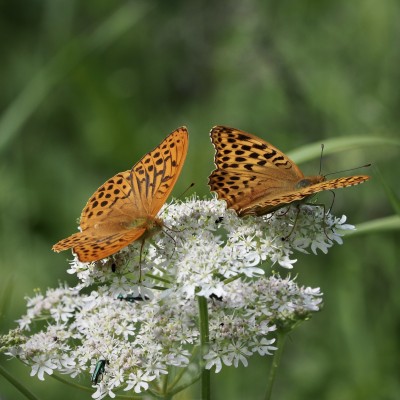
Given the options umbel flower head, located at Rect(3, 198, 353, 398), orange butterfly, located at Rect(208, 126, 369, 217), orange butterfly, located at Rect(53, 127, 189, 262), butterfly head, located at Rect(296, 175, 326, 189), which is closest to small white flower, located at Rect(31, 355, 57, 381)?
umbel flower head, located at Rect(3, 198, 353, 398)

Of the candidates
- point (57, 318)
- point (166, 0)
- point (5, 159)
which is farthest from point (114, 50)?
point (57, 318)

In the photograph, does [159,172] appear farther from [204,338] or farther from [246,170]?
[204,338]

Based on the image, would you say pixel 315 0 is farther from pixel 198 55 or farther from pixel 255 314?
pixel 255 314

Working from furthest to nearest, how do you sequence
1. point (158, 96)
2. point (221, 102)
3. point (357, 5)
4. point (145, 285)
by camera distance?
1. point (158, 96)
2. point (221, 102)
3. point (357, 5)
4. point (145, 285)

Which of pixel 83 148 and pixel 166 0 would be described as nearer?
pixel 83 148

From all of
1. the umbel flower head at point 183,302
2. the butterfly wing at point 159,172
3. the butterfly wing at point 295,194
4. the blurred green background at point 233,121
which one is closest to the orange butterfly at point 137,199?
the butterfly wing at point 159,172

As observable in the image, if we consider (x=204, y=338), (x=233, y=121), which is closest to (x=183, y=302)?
(x=204, y=338)

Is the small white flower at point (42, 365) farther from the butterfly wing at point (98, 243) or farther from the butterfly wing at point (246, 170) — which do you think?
the butterfly wing at point (246, 170)
